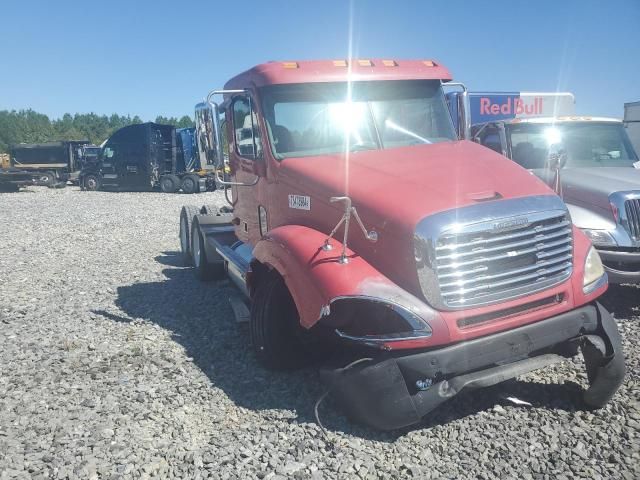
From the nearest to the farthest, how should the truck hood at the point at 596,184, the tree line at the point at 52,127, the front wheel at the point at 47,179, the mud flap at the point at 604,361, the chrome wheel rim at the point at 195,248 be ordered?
the mud flap at the point at 604,361
the truck hood at the point at 596,184
the chrome wheel rim at the point at 195,248
the front wheel at the point at 47,179
the tree line at the point at 52,127

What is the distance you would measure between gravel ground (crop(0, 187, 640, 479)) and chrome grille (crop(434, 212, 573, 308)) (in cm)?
97

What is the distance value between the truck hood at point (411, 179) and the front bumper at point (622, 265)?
2182mm

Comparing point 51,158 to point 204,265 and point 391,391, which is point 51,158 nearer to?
point 204,265

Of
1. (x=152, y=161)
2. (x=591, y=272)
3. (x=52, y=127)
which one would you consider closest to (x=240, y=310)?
(x=591, y=272)

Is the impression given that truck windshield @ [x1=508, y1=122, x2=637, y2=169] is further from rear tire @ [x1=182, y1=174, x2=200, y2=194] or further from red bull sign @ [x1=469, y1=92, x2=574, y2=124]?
rear tire @ [x1=182, y1=174, x2=200, y2=194]

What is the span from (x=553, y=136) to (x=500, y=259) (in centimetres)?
496

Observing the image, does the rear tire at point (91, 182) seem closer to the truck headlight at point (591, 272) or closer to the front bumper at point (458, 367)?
the front bumper at point (458, 367)

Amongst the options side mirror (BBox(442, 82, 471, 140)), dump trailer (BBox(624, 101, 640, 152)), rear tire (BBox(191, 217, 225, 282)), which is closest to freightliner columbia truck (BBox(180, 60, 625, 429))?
side mirror (BBox(442, 82, 471, 140))

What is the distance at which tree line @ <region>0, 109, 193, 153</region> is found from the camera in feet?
246

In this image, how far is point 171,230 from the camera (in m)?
12.8

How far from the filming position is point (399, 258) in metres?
3.31

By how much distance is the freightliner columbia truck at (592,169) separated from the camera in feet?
18.4

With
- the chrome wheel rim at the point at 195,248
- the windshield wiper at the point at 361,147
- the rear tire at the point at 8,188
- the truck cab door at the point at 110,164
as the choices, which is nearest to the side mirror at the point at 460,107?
the windshield wiper at the point at 361,147

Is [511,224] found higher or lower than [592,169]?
lower
